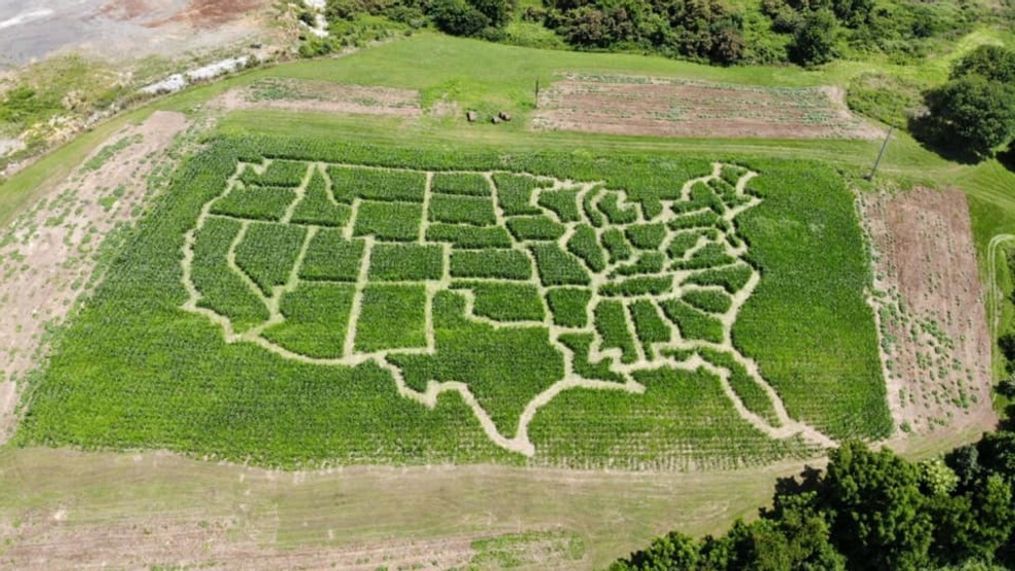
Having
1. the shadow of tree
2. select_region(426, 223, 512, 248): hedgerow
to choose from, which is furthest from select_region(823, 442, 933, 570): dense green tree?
the shadow of tree

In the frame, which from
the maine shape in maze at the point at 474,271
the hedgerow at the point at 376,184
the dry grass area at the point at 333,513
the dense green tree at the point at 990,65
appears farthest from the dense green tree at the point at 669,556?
the dense green tree at the point at 990,65

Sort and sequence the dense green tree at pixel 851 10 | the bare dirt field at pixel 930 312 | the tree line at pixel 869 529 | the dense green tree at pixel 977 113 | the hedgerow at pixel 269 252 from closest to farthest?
the tree line at pixel 869 529
the bare dirt field at pixel 930 312
the hedgerow at pixel 269 252
the dense green tree at pixel 977 113
the dense green tree at pixel 851 10

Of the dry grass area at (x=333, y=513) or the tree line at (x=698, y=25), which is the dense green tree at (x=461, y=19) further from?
the dry grass area at (x=333, y=513)

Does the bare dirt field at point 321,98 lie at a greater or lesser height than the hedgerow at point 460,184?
greater

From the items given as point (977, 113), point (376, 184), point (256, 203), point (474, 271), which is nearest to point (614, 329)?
point (474, 271)

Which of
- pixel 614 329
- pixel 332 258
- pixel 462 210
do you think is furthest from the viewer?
pixel 462 210

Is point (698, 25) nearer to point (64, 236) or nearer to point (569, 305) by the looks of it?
point (569, 305)
